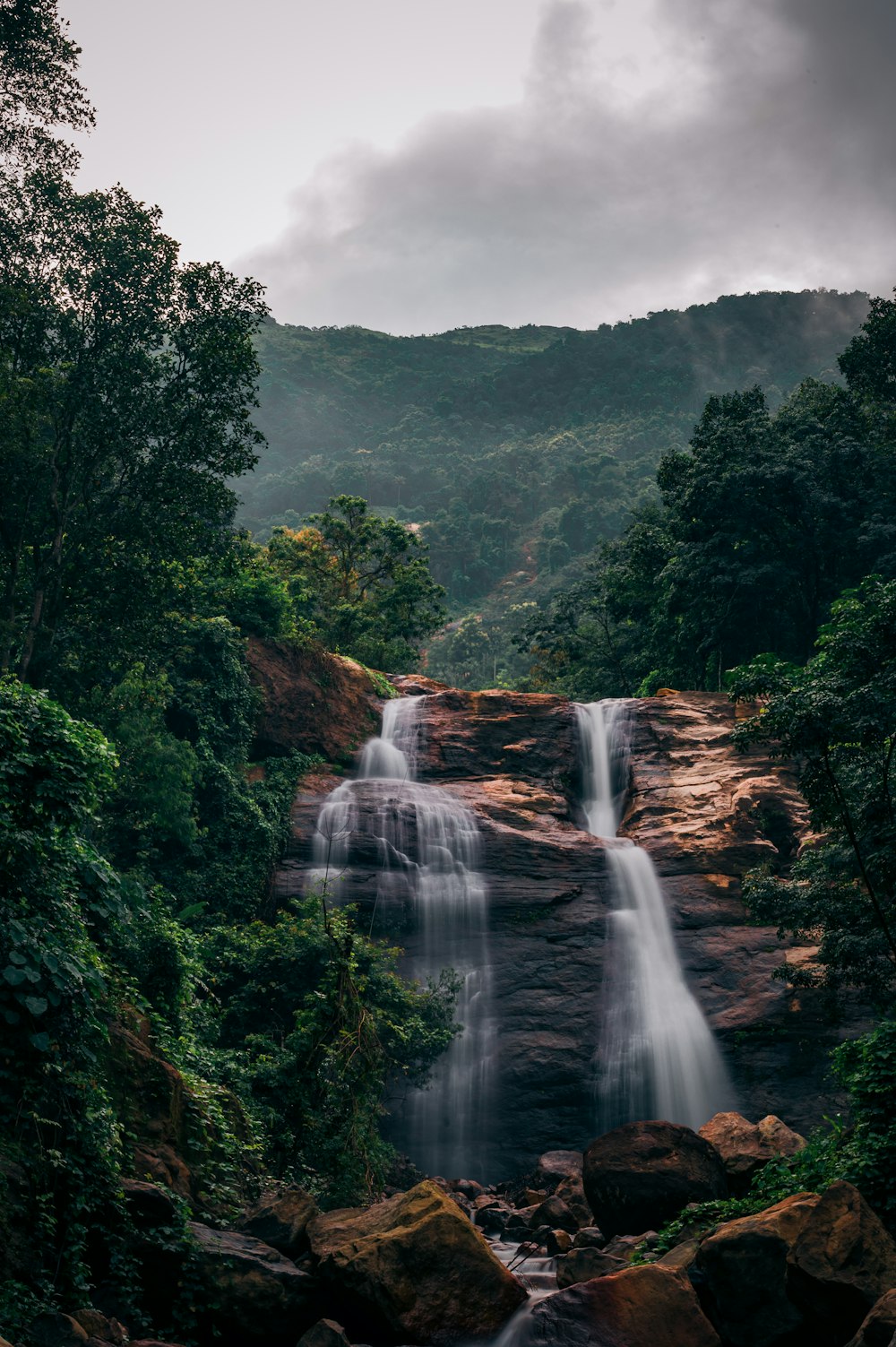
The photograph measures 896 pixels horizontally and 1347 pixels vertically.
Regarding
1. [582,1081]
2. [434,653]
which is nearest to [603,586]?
[582,1081]

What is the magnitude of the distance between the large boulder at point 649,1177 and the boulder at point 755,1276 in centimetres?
250

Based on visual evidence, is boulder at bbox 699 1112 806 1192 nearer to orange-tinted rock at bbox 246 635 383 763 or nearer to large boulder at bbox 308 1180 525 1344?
large boulder at bbox 308 1180 525 1344

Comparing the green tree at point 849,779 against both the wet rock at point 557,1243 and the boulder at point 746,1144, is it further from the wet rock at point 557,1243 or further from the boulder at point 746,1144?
the wet rock at point 557,1243

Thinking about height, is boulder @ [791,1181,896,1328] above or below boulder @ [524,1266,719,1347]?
Answer: above

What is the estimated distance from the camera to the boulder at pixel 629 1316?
8602 mm

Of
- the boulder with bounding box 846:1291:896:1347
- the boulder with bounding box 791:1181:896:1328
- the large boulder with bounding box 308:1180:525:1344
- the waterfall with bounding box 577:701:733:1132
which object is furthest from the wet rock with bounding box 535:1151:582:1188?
the boulder with bounding box 846:1291:896:1347

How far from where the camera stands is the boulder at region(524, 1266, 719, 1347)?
28.2 ft

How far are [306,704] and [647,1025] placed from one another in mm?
11851

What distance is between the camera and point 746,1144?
42.0 feet

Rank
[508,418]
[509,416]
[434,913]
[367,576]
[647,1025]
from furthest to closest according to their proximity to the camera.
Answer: [509,416] → [508,418] → [367,576] → [434,913] → [647,1025]

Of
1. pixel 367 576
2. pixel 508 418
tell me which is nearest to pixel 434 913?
pixel 367 576

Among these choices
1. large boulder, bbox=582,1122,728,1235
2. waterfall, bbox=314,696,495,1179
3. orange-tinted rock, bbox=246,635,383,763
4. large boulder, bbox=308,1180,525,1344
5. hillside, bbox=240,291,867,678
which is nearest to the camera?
large boulder, bbox=308,1180,525,1344

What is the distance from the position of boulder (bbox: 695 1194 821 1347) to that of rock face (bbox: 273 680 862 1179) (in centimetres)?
944

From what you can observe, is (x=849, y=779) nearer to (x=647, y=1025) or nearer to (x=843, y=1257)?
(x=843, y=1257)
